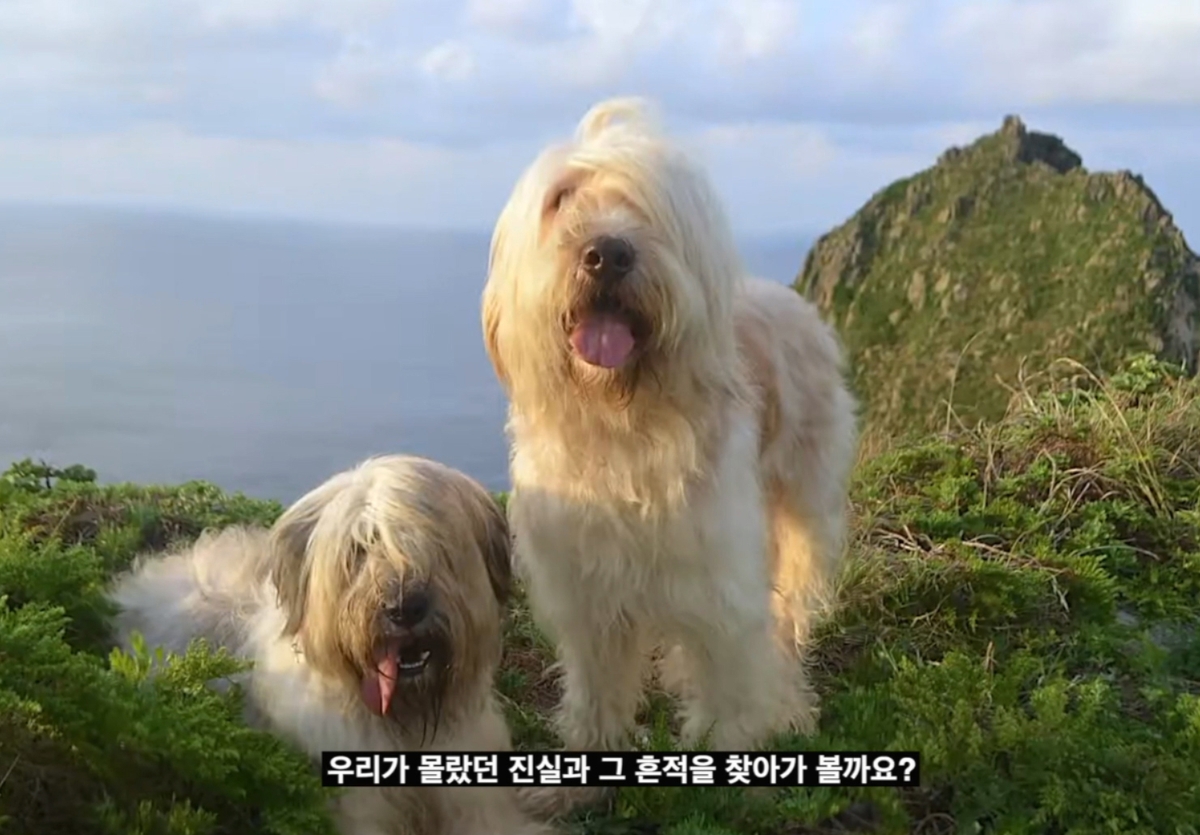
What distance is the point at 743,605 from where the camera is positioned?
3.90 m

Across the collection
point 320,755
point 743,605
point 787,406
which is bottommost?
point 320,755

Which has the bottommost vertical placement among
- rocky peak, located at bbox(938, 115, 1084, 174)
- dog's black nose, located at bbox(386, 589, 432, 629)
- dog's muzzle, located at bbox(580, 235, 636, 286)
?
dog's black nose, located at bbox(386, 589, 432, 629)

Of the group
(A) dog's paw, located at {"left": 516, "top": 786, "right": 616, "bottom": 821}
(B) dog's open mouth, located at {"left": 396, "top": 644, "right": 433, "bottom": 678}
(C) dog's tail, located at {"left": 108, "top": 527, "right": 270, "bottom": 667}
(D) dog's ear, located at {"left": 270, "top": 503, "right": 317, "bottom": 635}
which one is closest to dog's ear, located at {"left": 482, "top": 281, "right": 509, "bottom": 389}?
(D) dog's ear, located at {"left": 270, "top": 503, "right": 317, "bottom": 635}

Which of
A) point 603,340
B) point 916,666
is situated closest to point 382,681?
point 603,340

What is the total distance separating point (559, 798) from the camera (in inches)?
165

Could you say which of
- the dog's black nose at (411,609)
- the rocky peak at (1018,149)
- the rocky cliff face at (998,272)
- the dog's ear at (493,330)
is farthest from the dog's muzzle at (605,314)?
the rocky peak at (1018,149)

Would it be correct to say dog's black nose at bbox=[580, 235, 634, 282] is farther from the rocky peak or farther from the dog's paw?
the rocky peak

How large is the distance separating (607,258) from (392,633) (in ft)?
3.80

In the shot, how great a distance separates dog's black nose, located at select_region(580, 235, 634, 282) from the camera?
329 centimetres

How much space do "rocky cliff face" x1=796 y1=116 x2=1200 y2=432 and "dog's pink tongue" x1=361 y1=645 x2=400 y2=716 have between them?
1037 centimetres

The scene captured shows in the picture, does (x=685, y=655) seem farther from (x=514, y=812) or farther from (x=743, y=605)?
(x=514, y=812)

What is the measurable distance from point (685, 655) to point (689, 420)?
3.03ft

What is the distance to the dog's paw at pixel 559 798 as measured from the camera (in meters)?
4.15

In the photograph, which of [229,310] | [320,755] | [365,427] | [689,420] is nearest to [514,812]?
[320,755]
